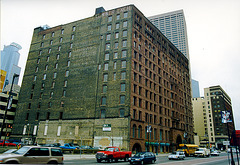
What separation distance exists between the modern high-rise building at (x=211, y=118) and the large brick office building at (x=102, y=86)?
6358 cm

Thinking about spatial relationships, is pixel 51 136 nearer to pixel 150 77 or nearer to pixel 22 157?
pixel 150 77

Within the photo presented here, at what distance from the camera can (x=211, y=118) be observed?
436 feet

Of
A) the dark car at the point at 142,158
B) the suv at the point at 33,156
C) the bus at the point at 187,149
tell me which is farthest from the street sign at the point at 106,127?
the suv at the point at 33,156

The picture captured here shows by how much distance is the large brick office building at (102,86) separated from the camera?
52500 mm

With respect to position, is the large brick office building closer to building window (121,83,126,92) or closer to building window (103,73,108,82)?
building window (103,73,108,82)

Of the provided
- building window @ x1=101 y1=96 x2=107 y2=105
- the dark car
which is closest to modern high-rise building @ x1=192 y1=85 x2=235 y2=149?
building window @ x1=101 y1=96 x2=107 y2=105

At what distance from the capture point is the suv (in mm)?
12429

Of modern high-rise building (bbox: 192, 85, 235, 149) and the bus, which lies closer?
the bus

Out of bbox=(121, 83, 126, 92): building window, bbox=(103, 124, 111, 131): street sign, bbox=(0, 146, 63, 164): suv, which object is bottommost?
bbox=(0, 146, 63, 164): suv

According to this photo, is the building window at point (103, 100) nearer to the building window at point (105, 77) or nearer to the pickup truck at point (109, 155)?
the building window at point (105, 77)

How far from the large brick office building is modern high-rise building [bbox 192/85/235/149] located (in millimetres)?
63584

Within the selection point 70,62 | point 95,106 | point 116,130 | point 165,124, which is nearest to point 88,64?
point 70,62

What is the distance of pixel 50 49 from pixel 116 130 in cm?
4194

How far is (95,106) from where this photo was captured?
54.9m
